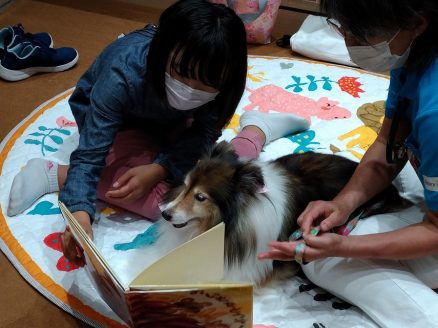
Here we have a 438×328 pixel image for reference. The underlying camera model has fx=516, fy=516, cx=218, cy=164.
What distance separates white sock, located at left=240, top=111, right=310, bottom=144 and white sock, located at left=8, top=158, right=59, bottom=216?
2.55ft

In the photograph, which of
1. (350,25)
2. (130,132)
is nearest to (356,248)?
(350,25)

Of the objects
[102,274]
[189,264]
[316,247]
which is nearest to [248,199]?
[316,247]

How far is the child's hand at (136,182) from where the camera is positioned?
5.46 ft

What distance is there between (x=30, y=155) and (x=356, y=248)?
1347 millimetres

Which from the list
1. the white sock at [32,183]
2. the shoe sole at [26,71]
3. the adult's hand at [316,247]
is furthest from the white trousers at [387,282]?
the shoe sole at [26,71]

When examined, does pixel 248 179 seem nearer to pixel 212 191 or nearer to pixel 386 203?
pixel 212 191

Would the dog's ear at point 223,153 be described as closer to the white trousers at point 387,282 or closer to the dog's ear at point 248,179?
the dog's ear at point 248,179

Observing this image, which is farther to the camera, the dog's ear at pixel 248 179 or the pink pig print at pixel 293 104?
the pink pig print at pixel 293 104

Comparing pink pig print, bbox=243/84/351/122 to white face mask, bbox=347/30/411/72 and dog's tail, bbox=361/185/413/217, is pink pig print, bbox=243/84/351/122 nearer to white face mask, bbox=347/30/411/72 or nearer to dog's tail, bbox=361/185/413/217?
dog's tail, bbox=361/185/413/217

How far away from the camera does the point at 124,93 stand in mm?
1659

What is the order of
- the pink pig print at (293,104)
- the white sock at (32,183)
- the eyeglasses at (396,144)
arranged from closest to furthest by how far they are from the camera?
1. the eyeglasses at (396,144)
2. the white sock at (32,183)
3. the pink pig print at (293,104)

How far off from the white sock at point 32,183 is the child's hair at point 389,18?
115 cm

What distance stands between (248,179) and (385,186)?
0.44 metres

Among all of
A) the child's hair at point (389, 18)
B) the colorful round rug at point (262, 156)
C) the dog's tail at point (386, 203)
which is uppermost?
the child's hair at point (389, 18)
